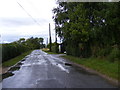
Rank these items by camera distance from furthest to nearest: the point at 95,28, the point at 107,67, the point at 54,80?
the point at 95,28, the point at 107,67, the point at 54,80

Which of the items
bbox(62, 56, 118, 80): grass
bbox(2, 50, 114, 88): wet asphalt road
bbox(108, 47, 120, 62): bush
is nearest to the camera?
bbox(2, 50, 114, 88): wet asphalt road

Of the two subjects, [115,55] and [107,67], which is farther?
[115,55]

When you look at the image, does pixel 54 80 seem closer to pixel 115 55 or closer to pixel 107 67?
pixel 107 67

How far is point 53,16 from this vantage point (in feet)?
105

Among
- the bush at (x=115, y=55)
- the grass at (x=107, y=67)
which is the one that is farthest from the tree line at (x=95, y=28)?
the grass at (x=107, y=67)

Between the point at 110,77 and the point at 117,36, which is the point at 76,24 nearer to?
→ the point at 117,36

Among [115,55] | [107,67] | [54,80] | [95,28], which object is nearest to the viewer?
[54,80]

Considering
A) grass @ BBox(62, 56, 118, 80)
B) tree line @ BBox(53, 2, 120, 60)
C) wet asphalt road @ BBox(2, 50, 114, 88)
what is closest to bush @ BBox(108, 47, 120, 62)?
tree line @ BBox(53, 2, 120, 60)

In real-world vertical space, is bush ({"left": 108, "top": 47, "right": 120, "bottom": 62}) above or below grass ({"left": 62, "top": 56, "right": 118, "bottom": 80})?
above

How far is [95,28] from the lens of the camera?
58.4ft

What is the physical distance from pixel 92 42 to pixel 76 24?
3.08 meters

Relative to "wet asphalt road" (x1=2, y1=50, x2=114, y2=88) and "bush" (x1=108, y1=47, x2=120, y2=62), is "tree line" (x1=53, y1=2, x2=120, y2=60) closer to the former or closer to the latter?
"bush" (x1=108, y1=47, x2=120, y2=62)

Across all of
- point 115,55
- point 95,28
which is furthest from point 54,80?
point 95,28

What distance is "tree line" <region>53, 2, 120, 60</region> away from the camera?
14637 millimetres
